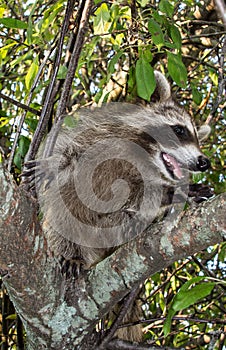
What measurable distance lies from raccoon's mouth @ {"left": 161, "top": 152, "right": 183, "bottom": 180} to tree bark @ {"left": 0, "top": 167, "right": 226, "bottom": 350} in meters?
1.02

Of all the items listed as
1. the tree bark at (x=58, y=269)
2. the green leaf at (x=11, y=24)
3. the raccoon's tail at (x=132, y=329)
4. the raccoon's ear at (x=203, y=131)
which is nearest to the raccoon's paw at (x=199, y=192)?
the raccoon's ear at (x=203, y=131)

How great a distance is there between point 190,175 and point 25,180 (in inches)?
44.8

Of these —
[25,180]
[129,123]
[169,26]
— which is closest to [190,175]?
[129,123]

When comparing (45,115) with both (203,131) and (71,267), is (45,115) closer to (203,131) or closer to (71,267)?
(71,267)

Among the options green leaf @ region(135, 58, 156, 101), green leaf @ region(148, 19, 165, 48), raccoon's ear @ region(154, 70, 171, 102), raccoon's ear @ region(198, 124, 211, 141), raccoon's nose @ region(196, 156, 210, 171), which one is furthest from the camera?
raccoon's ear @ region(198, 124, 211, 141)

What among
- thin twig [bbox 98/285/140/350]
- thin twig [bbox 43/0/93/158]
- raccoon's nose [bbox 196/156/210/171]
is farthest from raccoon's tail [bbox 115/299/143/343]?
thin twig [bbox 43/0/93/158]

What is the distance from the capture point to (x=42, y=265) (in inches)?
81.8

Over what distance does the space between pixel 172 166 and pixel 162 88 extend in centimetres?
54

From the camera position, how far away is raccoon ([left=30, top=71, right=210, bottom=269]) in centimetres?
286

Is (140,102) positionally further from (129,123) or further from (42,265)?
(42,265)

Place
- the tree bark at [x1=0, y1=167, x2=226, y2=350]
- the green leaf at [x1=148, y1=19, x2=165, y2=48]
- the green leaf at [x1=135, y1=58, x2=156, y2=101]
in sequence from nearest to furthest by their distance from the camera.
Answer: the tree bark at [x1=0, y1=167, x2=226, y2=350] → the green leaf at [x1=148, y1=19, x2=165, y2=48] → the green leaf at [x1=135, y1=58, x2=156, y2=101]

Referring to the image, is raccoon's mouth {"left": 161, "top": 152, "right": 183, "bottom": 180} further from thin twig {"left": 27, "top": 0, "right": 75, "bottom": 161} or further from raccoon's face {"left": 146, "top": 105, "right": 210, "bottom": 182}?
thin twig {"left": 27, "top": 0, "right": 75, "bottom": 161}

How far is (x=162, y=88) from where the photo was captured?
129 inches

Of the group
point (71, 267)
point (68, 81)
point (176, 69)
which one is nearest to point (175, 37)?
point (176, 69)
